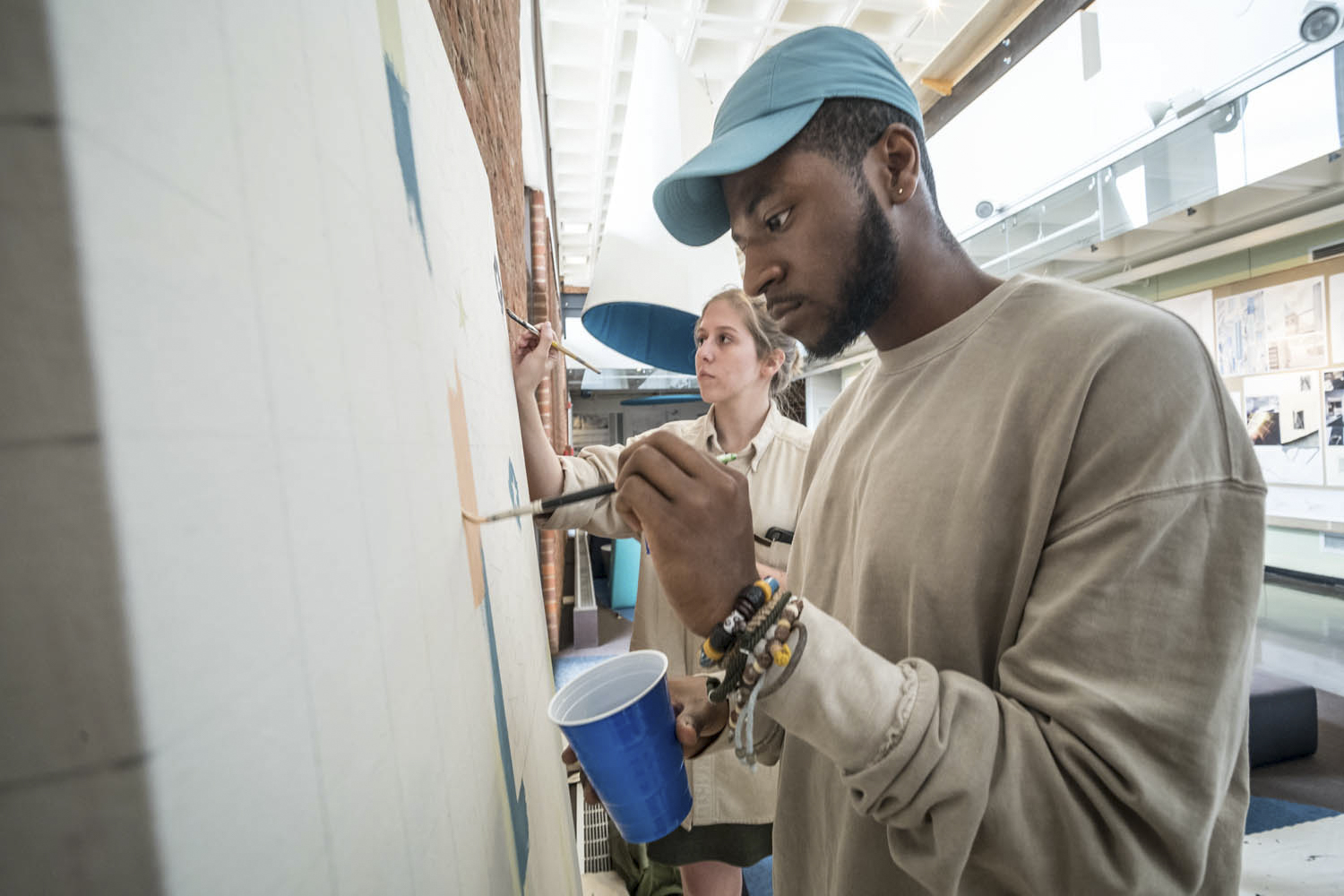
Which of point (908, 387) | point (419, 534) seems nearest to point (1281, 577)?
point (908, 387)

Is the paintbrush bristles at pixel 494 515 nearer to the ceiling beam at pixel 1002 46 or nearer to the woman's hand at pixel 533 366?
the woman's hand at pixel 533 366

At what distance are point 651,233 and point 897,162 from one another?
85 centimetres

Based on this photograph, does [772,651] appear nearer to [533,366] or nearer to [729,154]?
[729,154]

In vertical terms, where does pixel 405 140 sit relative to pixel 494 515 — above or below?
above

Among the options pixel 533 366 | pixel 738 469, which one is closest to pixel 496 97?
pixel 533 366

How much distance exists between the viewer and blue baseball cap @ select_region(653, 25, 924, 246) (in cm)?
68

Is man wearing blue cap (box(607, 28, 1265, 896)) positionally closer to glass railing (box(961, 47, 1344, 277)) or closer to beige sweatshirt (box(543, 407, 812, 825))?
beige sweatshirt (box(543, 407, 812, 825))

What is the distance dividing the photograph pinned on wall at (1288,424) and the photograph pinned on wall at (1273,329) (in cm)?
9

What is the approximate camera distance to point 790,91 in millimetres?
699

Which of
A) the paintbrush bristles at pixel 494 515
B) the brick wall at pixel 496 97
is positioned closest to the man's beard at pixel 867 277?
the paintbrush bristles at pixel 494 515

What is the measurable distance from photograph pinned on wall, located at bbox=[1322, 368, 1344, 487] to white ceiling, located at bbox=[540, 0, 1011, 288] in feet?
10.7

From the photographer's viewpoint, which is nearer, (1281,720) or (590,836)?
(590,836)

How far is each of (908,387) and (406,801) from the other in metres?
0.68

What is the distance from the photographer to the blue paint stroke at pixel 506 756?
1.78ft
